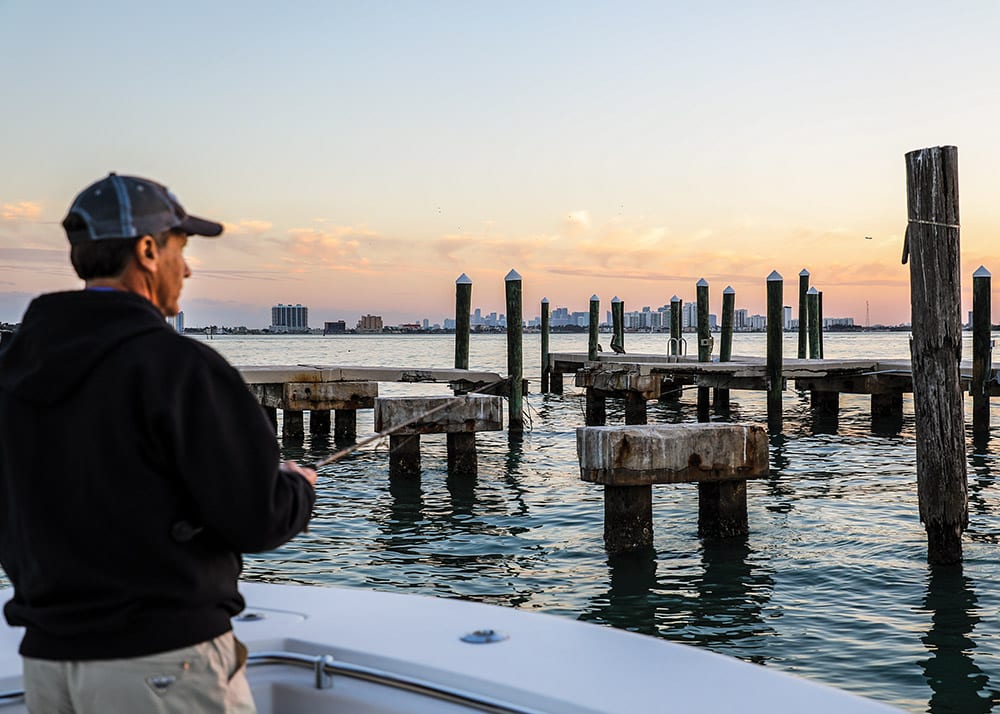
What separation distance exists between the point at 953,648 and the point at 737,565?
7.41 ft

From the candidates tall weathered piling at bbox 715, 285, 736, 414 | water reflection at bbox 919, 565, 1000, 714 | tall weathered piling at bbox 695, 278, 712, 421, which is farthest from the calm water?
tall weathered piling at bbox 715, 285, 736, 414

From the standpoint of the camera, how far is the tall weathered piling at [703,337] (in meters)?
21.3

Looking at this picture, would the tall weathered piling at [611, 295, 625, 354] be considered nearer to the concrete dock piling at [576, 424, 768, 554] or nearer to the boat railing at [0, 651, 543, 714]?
the concrete dock piling at [576, 424, 768, 554]

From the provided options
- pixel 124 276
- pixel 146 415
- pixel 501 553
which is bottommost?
pixel 501 553

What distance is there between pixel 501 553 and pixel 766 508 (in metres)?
3.37

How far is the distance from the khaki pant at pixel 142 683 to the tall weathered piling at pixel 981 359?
1592cm

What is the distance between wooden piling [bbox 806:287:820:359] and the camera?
28.2 metres

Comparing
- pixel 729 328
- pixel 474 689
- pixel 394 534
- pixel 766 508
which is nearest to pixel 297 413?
pixel 394 534

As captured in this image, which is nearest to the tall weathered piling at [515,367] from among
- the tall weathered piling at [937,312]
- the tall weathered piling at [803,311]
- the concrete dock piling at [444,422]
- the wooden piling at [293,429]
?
the wooden piling at [293,429]

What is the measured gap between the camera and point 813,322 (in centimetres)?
2830

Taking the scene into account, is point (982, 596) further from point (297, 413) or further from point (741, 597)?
point (297, 413)

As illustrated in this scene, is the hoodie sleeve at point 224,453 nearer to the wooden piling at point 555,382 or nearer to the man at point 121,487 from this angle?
the man at point 121,487

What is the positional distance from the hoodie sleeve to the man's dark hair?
8.6 inches

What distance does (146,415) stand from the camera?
1645mm
